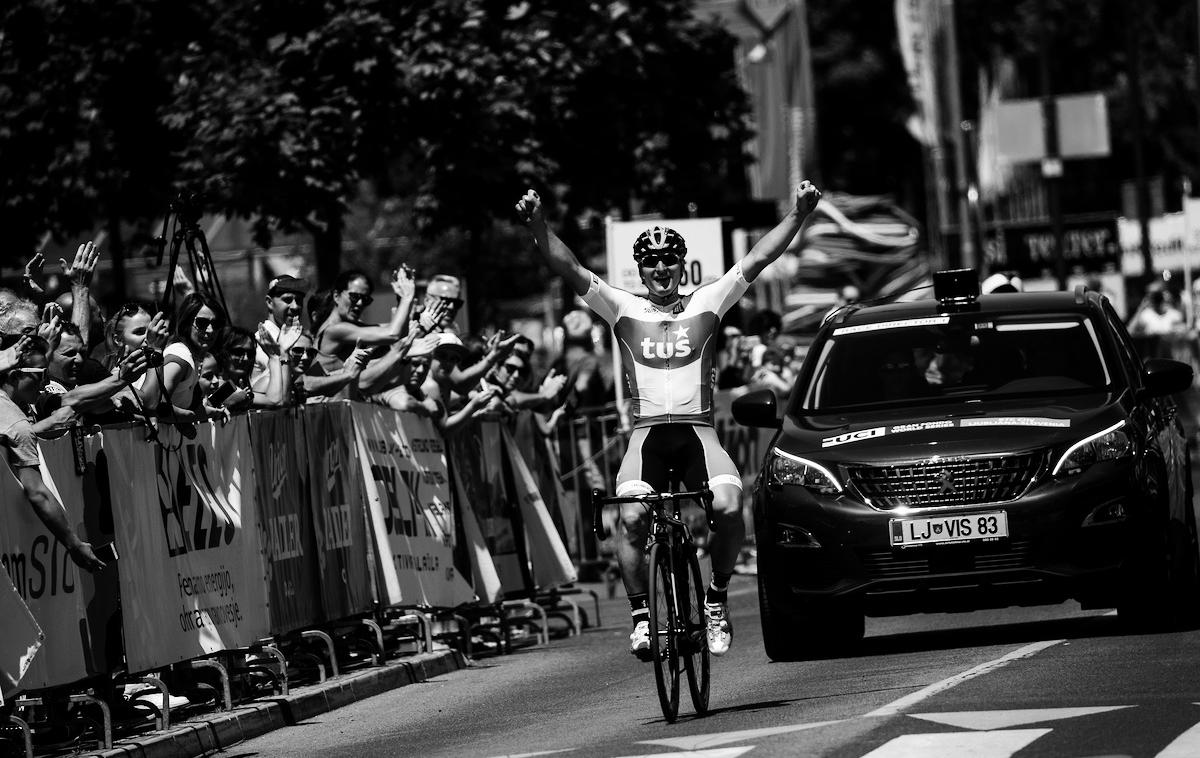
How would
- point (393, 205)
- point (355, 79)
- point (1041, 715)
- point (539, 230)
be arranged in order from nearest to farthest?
point (1041, 715)
point (539, 230)
point (355, 79)
point (393, 205)

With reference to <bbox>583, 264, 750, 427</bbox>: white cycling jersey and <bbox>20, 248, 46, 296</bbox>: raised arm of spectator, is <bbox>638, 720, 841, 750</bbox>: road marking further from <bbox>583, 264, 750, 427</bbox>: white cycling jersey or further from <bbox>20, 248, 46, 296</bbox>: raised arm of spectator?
<bbox>20, 248, 46, 296</bbox>: raised arm of spectator

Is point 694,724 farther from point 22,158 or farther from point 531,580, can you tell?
point 22,158

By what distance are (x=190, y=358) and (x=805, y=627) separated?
3.45m

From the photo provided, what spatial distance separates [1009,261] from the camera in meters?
45.6

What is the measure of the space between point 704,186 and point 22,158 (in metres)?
7.73

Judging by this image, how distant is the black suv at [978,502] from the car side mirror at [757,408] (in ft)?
0.03

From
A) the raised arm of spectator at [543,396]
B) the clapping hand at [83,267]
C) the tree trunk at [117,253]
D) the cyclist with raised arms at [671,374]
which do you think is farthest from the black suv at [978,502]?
the tree trunk at [117,253]

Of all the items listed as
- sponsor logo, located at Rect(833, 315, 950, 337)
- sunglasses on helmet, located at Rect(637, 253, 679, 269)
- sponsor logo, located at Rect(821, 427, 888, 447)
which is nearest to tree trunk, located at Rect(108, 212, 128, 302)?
sponsor logo, located at Rect(833, 315, 950, 337)

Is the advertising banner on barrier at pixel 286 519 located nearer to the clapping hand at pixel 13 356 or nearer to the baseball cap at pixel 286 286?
the baseball cap at pixel 286 286

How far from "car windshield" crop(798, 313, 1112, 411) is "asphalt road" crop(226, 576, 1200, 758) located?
1340 mm

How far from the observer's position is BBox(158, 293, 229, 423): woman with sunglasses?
1233 centimetres

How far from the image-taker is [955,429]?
40.3 feet

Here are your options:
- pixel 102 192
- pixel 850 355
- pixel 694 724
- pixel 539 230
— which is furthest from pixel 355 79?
pixel 694 724

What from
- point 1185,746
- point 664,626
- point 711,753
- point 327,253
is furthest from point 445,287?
point 327,253
